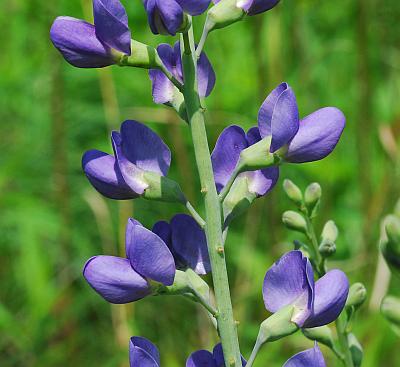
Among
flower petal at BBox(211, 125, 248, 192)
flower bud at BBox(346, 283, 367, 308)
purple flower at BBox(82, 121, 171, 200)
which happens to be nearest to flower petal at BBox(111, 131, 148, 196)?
purple flower at BBox(82, 121, 171, 200)

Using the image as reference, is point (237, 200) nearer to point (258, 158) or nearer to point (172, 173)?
point (258, 158)

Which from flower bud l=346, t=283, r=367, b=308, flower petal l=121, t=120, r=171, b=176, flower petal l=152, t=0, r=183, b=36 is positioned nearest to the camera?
flower petal l=152, t=0, r=183, b=36

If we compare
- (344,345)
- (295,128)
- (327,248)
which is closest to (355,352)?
(344,345)

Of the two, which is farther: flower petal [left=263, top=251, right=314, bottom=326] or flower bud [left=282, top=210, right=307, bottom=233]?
flower bud [left=282, top=210, right=307, bottom=233]

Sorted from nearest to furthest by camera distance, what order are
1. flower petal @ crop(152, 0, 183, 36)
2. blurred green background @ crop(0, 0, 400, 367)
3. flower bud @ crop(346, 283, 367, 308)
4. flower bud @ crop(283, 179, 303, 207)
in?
flower petal @ crop(152, 0, 183, 36), flower bud @ crop(346, 283, 367, 308), flower bud @ crop(283, 179, 303, 207), blurred green background @ crop(0, 0, 400, 367)

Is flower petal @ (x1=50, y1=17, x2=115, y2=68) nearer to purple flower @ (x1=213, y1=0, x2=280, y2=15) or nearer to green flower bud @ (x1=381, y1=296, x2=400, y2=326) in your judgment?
purple flower @ (x1=213, y1=0, x2=280, y2=15)

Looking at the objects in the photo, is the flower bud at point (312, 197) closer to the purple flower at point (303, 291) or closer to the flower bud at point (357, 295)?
the flower bud at point (357, 295)
